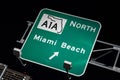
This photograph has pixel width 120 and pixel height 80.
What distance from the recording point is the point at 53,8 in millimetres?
7895

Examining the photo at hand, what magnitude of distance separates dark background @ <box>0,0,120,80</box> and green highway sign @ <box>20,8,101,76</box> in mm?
2367

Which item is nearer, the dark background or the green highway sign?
the green highway sign

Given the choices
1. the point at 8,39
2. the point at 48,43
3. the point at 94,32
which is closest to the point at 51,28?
the point at 48,43

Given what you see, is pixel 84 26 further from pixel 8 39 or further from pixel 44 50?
pixel 8 39

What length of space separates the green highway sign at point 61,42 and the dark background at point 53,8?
7.77 ft

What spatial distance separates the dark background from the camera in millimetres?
7535

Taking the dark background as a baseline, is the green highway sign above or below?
above

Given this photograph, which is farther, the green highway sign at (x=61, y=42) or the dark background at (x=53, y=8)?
the dark background at (x=53, y=8)

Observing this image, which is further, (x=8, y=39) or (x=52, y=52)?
(x=8, y=39)

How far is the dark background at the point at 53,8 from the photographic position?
297 inches

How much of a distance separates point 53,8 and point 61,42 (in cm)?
364

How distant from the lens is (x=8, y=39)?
29.8ft

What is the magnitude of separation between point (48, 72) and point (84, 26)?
5315mm

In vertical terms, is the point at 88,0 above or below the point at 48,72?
above
